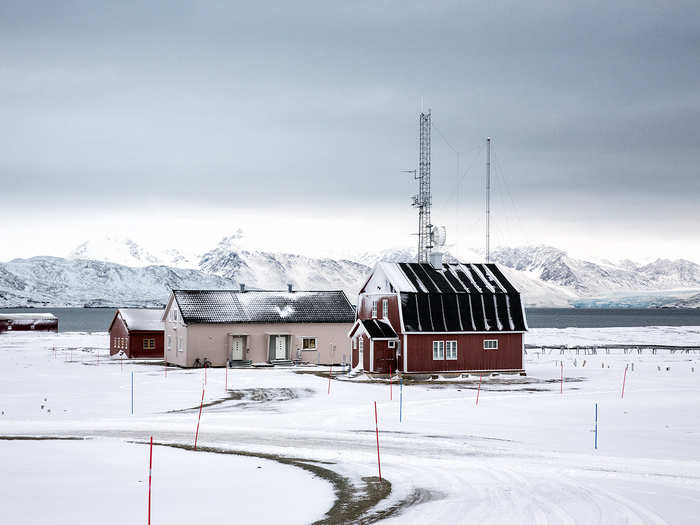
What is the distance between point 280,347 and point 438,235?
576 inches

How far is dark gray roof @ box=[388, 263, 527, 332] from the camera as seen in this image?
53906mm

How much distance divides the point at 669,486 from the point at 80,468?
13.5 meters

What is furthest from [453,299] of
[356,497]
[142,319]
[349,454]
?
[356,497]

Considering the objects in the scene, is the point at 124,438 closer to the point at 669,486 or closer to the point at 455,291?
the point at 669,486

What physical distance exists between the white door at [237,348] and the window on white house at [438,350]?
16181mm

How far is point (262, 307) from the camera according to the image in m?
65.9

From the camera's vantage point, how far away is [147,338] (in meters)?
73.6

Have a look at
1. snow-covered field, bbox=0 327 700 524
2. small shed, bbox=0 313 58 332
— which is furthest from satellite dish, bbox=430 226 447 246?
small shed, bbox=0 313 58 332

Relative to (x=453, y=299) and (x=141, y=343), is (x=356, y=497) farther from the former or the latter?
(x=141, y=343)

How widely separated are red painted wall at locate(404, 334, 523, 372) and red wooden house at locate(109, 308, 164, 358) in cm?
2871

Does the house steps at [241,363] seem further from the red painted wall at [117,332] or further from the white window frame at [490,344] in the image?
the white window frame at [490,344]

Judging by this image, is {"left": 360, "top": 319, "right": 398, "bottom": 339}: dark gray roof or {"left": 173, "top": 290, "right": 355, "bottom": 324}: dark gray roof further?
{"left": 173, "top": 290, "right": 355, "bottom": 324}: dark gray roof

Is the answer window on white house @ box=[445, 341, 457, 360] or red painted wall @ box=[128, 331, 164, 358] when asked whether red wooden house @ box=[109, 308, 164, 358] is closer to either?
red painted wall @ box=[128, 331, 164, 358]

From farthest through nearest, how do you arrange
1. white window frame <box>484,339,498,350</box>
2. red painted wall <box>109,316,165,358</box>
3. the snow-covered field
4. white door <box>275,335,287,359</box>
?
red painted wall <box>109,316,165,358</box>, white door <box>275,335,287,359</box>, white window frame <box>484,339,498,350</box>, the snow-covered field
